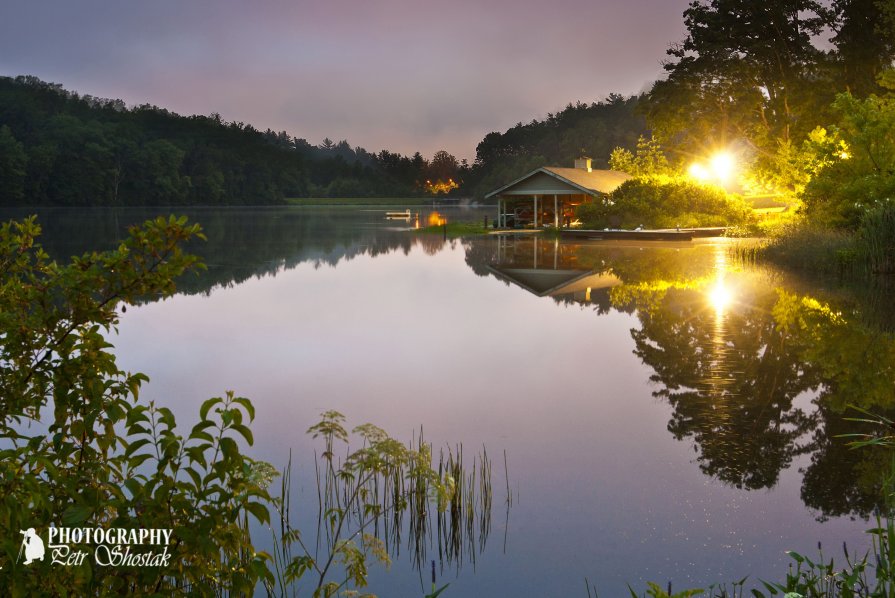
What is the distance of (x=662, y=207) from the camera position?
168 feet

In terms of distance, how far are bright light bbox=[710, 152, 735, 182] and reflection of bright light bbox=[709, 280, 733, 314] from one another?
40.2m

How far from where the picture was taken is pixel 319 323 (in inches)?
766

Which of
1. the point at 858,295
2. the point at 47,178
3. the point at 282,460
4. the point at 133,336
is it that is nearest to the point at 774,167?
the point at 858,295

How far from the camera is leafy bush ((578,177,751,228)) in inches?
1994

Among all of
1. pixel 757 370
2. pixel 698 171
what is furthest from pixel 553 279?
pixel 698 171

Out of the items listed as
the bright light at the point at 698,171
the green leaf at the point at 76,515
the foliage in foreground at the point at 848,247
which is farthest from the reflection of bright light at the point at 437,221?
the green leaf at the point at 76,515

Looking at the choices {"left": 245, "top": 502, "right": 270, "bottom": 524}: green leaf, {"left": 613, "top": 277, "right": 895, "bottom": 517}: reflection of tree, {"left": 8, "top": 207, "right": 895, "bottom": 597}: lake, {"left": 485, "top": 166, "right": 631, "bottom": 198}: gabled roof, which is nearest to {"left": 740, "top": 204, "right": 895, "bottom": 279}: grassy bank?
{"left": 8, "top": 207, "right": 895, "bottom": 597}: lake

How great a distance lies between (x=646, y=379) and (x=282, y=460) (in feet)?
19.7

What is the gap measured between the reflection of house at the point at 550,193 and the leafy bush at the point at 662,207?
217 centimetres

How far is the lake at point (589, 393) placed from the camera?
679cm

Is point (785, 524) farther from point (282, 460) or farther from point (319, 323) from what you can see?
point (319, 323)

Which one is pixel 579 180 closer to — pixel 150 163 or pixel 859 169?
pixel 859 169

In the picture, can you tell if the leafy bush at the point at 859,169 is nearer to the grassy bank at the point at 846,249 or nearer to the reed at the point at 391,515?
the grassy bank at the point at 846,249

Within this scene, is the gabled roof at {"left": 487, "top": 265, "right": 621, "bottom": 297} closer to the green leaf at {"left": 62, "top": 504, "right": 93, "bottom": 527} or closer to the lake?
the lake
